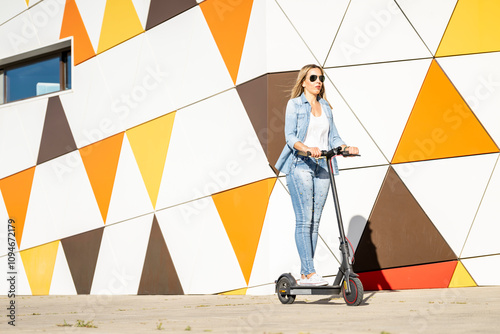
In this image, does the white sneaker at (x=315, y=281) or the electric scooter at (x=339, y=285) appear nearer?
the electric scooter at (x=339, y=285)

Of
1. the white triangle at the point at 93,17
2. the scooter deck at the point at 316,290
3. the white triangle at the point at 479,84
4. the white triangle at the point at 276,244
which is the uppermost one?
the white triangle at the point at 93,17

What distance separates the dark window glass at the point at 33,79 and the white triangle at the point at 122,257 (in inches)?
126

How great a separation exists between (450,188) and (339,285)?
2.85 metres

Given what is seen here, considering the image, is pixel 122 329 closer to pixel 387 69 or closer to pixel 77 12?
pixel 387 69

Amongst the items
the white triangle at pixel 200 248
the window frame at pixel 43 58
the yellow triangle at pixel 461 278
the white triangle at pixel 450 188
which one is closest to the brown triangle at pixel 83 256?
the white triangle at pixel 200 248

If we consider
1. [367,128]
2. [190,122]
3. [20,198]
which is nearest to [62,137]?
[20,198]

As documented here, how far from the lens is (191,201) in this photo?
8.07m

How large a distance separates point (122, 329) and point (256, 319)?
96 centimetres

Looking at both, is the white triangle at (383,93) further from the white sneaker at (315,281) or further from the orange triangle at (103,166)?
the orange triangle at (103,166)

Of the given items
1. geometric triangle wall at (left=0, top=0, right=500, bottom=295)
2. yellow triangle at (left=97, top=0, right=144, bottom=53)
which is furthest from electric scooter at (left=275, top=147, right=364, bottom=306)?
yellow triangle at (left=97, top=0, right=144, bottom=53)

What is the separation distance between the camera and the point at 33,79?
432 inches

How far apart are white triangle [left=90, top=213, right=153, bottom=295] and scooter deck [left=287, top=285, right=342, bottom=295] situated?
3418 millimetres

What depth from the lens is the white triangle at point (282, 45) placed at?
7.55 m

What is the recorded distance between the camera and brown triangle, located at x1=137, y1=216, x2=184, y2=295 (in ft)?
26.8
